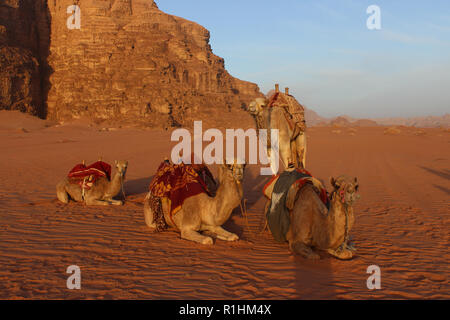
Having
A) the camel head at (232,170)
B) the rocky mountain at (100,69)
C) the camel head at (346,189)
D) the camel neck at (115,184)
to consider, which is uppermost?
the rocky mountain at (100,69)

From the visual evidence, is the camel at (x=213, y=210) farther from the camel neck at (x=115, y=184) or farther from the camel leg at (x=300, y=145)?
the camel leg at (x=300, y=145)

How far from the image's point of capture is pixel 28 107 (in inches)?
2329

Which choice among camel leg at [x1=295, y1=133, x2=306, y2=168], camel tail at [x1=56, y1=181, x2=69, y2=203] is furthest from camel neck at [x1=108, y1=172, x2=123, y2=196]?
camel leg at [x1=295, y1=133, x2=306, y2=168]

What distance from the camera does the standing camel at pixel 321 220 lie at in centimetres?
403

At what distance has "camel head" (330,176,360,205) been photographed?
12.8 ft

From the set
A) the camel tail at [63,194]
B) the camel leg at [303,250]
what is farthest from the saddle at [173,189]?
the camel tail at [63,194]

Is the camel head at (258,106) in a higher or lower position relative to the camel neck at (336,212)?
higher

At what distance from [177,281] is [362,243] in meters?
3.18

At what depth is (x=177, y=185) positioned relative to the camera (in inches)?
220

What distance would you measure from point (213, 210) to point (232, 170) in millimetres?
753

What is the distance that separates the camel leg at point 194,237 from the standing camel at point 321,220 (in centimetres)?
120

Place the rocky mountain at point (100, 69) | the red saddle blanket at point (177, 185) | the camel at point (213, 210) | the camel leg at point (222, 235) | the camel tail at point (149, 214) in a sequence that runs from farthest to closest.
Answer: the rocky mountain at point (100, 69) < the camel tail at point (149, 214) < the red saddle blanket at point (177, 185) < the camel leg at point (222, 235) < the camel at point (213, 210)

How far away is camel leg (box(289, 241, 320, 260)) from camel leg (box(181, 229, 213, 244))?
1.22m

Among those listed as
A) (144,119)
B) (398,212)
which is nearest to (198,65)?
(144,119)
